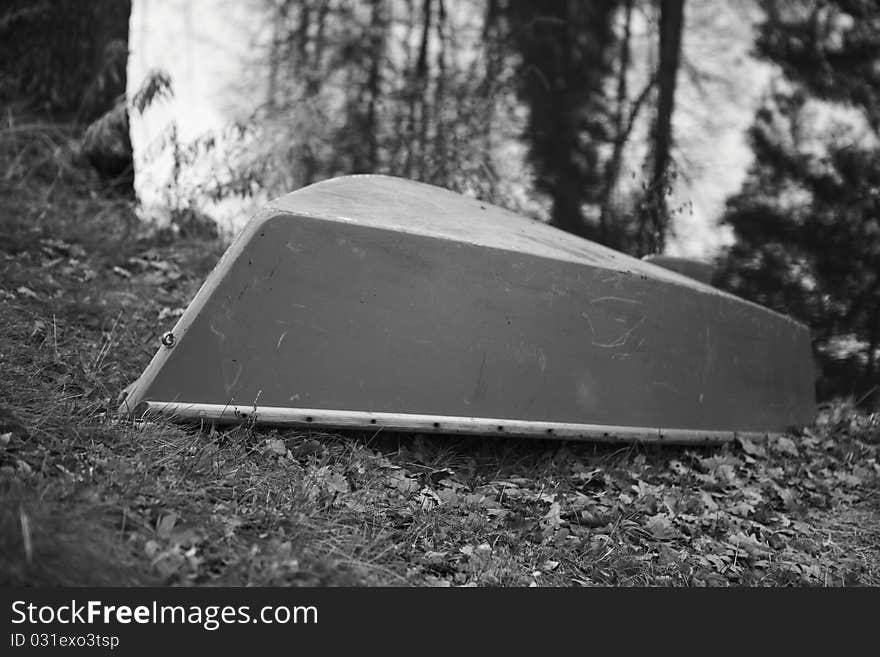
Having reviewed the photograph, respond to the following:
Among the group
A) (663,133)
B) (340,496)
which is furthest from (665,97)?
(340,496)

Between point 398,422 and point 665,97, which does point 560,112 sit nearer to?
point 665,97

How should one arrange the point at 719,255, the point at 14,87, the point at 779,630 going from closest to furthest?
the point at 779,630, the point at 14,87, the point at 719,255

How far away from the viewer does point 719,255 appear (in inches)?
227

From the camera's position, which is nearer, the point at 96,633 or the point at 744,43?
the point at 96,633

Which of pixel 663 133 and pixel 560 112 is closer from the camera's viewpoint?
pixel 663 133

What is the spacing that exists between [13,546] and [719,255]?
5.10 meters

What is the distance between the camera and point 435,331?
2822 millimetres

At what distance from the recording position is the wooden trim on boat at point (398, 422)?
2.49 metres

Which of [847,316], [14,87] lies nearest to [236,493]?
[14,87]

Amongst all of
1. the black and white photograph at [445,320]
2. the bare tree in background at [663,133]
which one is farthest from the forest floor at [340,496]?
the bare tree in background at [663,133]

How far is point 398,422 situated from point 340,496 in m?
0.40

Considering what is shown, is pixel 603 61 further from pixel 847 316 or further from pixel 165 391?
pixel 165 391

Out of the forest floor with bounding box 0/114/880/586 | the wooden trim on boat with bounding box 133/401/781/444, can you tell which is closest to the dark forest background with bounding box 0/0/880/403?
the forest floor with bounding box 0/114/880/586

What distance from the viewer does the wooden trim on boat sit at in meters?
2.49
